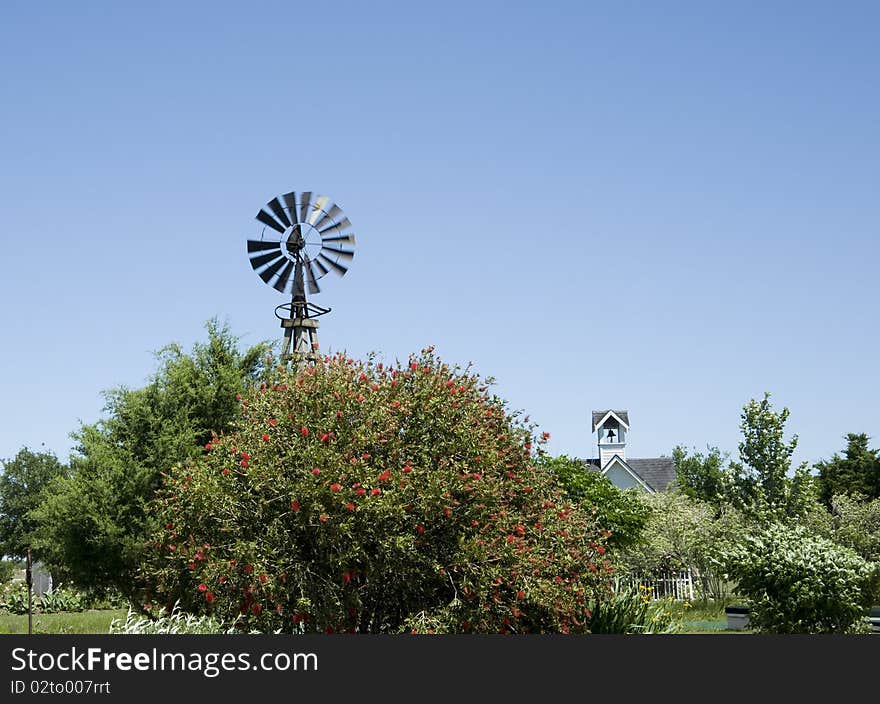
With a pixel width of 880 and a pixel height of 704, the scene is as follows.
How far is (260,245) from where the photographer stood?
25.6 metres

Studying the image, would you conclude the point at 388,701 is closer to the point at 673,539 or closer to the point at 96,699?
the point at 96,699

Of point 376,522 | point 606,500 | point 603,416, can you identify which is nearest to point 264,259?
point 606,500

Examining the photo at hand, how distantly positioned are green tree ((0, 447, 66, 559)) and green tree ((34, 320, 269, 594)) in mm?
36346

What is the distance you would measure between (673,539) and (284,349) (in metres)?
19.9

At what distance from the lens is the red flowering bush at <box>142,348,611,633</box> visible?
12367 mm

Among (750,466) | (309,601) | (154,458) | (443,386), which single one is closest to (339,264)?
(154,458)

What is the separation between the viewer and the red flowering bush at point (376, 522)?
12.4 metres

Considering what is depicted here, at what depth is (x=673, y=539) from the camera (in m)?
36.7

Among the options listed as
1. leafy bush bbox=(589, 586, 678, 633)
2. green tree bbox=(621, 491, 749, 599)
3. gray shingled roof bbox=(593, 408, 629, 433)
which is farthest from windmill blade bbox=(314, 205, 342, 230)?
gray shingled roof bbox=(593, 408, 629, 433)

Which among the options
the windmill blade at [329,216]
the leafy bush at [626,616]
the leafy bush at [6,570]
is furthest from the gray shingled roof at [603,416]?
the leafy bush at [626,616]

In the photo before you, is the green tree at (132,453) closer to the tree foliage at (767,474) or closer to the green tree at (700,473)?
the tree foliage at (767,474)

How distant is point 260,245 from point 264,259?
0.40 m

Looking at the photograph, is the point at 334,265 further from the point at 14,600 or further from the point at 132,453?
the point at 14,600

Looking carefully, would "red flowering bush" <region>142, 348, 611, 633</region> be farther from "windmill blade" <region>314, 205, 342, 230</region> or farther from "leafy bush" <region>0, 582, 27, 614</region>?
"leafy bush" <region>0, 582, 27, 614</region>
